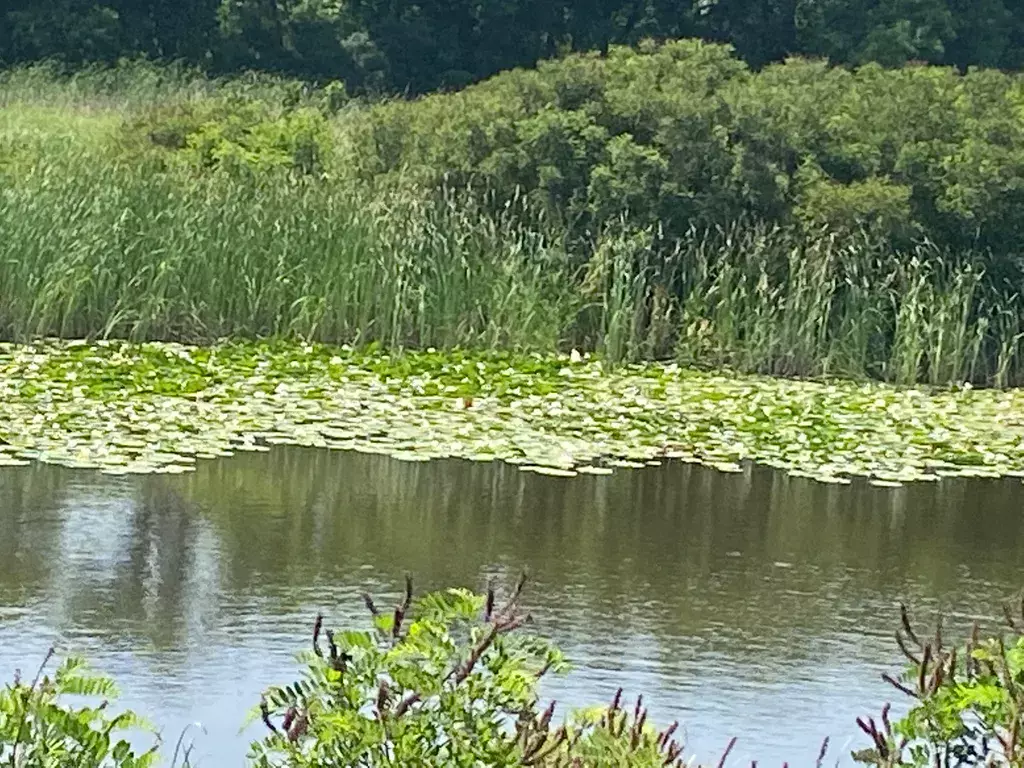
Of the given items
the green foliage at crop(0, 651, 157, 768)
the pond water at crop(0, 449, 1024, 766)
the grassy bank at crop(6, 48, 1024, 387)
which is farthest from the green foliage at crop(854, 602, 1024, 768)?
the grassy bank at crop(6, 48, 1024, 387)

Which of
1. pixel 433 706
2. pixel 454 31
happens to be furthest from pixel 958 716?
pixel 454 31

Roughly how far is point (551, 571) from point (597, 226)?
6.50 metres

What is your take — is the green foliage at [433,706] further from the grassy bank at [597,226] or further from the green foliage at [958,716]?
the grassy bank at [597,226]

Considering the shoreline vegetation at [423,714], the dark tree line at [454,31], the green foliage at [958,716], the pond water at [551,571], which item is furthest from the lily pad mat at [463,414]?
the dark tree line at [454,31]

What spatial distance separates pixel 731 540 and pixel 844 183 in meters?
6.44

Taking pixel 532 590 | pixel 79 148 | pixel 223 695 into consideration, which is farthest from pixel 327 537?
pixel 79 148

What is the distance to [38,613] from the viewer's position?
5926 millimetres

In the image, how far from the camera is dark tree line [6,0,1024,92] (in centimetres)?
2931

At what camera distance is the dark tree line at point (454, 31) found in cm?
2931

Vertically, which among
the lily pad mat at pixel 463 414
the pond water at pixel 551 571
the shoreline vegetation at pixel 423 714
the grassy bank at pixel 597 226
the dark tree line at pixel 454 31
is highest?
the dark tree line at pixel 454 31

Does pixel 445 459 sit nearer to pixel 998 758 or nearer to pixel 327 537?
pixel 327 537

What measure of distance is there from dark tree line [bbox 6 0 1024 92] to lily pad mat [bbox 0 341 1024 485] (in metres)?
19.1

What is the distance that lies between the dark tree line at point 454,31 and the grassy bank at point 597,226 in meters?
14.8

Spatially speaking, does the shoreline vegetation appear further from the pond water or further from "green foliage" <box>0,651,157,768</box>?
the pond water
